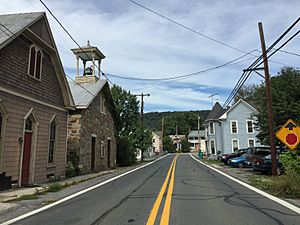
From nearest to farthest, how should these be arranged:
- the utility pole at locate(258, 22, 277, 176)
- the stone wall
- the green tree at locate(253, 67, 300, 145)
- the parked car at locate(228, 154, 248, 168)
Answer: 1. the utility pole at locate(258, 22, 277, 176)
2. the green tree at locate(253, 67, 300, 145)
3. the stone wall
4. the parked car at locate(228, 154, 248, 168)

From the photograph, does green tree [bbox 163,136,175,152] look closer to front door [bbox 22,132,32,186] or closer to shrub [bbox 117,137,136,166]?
shrub [bbox 117,137,136,166]

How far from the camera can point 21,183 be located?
44.1ft

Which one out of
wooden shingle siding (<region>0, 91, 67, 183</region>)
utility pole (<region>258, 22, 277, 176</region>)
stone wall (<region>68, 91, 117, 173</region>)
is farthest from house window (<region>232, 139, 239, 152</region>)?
wooden shingle siding (<region>0, 91, 67, 183</region>)

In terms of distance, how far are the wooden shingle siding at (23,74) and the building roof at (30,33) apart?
30cm

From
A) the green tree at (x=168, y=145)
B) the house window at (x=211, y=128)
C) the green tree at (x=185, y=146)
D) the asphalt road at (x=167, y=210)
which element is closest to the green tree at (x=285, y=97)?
the asphalt road at (x=167, y=210)

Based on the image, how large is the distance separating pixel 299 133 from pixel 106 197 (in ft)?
26.7

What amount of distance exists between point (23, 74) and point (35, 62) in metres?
1.35

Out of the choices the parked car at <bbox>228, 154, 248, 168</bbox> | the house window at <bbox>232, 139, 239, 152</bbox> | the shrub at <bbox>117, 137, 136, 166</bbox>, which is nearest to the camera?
the parked car at <bbox>228, 154, 248, 168</bbox>

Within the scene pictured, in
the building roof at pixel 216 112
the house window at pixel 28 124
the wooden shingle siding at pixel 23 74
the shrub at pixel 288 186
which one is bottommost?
the shrub at pixel 288 186

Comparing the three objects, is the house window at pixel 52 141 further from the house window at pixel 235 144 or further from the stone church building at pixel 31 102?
the house window at pixel 235 144

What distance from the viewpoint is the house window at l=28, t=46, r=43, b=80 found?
14104 mm

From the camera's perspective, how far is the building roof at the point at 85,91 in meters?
21.2

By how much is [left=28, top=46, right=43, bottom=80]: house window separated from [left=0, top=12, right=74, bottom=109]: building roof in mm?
434

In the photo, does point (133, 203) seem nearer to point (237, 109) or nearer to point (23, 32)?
point (23, 32)
